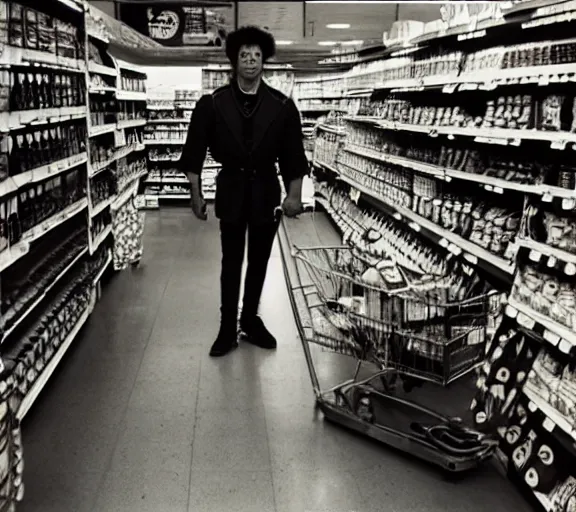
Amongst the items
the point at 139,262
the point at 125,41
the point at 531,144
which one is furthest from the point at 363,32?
the point at 531,144

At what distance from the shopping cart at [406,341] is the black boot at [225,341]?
3.48 feet

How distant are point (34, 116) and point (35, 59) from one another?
0.93 ft

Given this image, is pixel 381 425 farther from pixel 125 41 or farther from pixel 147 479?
pixel 125 41

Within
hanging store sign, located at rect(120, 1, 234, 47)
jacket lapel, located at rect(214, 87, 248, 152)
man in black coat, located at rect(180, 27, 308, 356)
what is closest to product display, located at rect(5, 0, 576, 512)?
man in black coat, located at rect(180, 27, 308, 356)

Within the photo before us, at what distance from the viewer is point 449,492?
277 cm

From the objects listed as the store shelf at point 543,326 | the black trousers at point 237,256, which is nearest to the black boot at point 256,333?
the black trousers at point 237,256

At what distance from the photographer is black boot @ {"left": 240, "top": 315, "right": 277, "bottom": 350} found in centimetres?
450

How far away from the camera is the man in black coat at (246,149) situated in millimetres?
4062

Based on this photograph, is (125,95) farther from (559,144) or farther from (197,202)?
(559,144)

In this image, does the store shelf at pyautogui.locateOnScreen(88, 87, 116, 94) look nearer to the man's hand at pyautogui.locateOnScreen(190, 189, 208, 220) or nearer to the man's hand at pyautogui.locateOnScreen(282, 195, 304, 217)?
the man's hand at pyautogui.locateOnScreen(190, 189, 208, 220)

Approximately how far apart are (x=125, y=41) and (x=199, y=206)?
429 cm

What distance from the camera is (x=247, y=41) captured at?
3.92m

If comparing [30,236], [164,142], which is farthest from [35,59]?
[164,142]

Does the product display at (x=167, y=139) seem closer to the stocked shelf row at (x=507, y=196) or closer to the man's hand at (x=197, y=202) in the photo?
the stocked shelf row at (x=507, y=196)
